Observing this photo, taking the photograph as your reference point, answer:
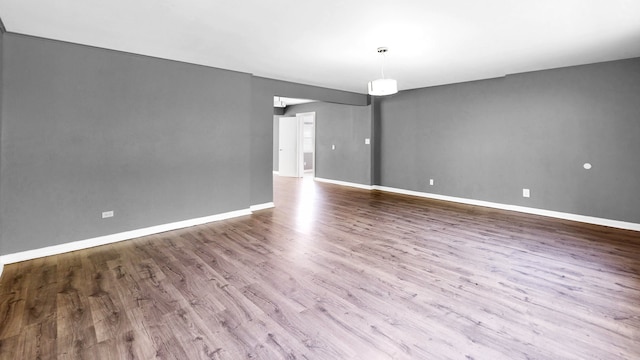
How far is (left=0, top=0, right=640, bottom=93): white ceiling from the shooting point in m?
2.54

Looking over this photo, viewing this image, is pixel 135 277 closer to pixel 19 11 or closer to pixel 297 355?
pixel 297 355

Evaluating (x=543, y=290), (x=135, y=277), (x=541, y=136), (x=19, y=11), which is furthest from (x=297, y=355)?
(x=541, y=136)

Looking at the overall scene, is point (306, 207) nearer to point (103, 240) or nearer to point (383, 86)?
point (383, 86)

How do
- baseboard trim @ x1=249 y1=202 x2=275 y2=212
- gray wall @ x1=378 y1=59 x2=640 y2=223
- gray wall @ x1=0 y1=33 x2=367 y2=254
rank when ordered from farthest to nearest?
baseboard trim @ x1=249 y1=202 x2=275 y2=212
gray wall @ x1=378 y1=59 x2=640 y2=223
gray wall @ x1=0 y1=33 x2=367 y2=254

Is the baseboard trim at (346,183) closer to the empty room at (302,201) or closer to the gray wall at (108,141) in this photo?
the empty room at (302,201)

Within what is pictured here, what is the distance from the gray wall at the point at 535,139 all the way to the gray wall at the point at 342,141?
3.20ft

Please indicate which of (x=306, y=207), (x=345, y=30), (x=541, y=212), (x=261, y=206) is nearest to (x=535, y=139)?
(x=541, y=212)

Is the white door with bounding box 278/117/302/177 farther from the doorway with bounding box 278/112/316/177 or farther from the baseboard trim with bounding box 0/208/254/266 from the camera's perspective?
the baseboard trim with bounding box 0/208/254/266

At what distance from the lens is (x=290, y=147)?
963 cm

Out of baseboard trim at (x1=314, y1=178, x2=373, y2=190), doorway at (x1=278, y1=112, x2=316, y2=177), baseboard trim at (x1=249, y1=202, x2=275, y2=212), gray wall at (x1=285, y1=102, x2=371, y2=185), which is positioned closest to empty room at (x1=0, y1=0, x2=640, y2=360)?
baseboard trim at (x1=249, y1=202, x2=275, y2=212)

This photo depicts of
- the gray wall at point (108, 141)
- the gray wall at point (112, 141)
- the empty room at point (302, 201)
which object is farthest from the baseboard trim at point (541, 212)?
the gray wall at point (108, 141)

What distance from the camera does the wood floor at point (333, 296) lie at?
71.6 inches

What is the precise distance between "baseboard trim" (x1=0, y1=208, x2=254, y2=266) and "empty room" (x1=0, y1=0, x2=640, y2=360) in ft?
0.06

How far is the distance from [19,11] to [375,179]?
6.56 m
